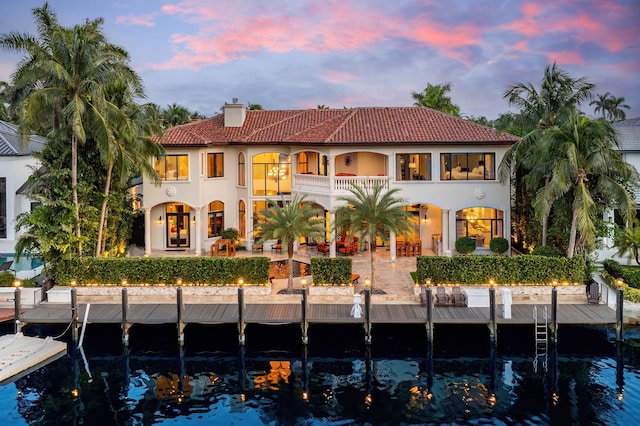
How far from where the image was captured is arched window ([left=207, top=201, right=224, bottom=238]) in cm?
3556

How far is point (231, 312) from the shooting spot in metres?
23.2

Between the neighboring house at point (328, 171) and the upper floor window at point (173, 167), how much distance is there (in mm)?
62

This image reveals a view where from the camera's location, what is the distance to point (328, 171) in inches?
1294

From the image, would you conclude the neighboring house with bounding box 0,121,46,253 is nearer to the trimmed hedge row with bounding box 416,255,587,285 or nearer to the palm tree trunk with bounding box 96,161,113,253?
the palm tree trunk with bounding box 96,161,113,253

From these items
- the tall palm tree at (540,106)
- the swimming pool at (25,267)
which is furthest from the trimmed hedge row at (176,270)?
the tall palm tree at (540,106)

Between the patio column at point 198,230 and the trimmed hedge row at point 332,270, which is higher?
the patio column at point 198,230

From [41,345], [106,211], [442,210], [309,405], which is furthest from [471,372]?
[106,211]

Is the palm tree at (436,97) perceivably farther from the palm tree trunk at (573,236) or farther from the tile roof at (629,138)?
the palm tree trunk at (573,236)

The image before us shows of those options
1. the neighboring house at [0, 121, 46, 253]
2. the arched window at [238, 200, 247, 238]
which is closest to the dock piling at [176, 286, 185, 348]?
the arched window at [238, 200, 247, 238]

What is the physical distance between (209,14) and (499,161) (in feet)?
66.5

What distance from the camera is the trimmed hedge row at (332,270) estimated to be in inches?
976

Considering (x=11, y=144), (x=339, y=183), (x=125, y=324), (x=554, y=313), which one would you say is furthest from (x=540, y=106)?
(x=11, y=144)

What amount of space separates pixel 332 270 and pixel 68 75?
48.6 feet

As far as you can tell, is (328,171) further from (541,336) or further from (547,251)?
(541,336)
